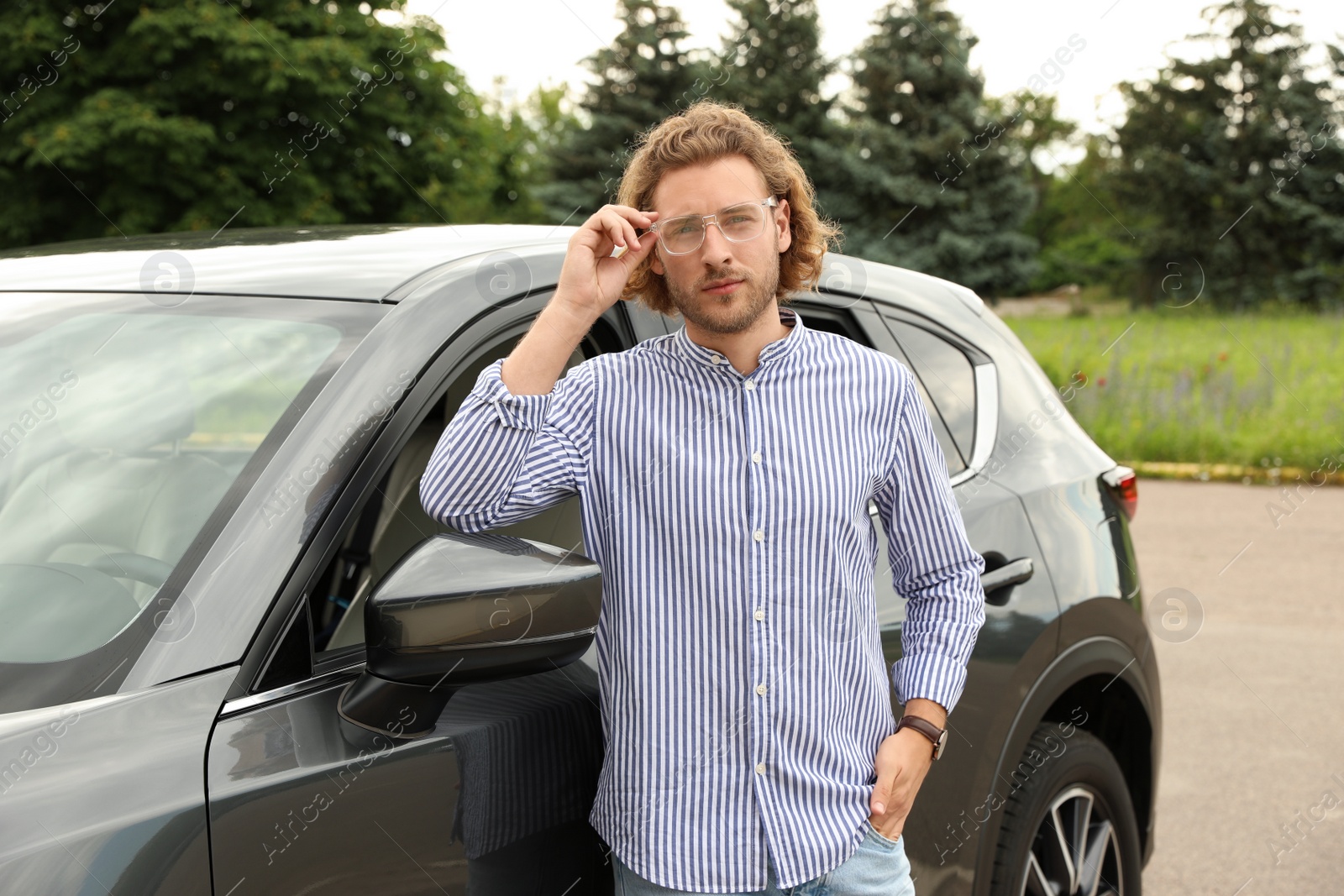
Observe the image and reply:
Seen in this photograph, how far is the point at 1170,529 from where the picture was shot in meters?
9.58

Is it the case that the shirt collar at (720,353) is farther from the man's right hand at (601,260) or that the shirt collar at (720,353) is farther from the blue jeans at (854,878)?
the blue jeans at (854,878)

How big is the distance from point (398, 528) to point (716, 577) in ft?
3.43

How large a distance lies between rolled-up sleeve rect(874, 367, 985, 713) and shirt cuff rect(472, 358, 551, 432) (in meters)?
0.58

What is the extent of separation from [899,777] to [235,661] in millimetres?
999

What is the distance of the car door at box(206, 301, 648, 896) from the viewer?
144 centimetres

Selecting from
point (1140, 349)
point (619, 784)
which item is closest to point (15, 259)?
point (619, 784)

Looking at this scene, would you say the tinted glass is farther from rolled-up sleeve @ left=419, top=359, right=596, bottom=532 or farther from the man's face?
the man's face

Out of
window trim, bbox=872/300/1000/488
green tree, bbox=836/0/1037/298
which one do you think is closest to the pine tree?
green tree, bbox=836/0/1037/298

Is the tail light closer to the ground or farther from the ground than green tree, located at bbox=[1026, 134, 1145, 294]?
closer to the ground

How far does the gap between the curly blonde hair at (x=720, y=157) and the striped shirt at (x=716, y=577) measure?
24 cm

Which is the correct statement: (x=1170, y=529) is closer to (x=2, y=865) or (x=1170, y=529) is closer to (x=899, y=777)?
(x=899, y=777)

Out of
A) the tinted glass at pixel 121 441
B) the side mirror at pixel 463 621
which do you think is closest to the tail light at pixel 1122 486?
the side mirror at pixel 463 621

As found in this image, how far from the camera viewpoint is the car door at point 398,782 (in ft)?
4.72

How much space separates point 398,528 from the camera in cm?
258
